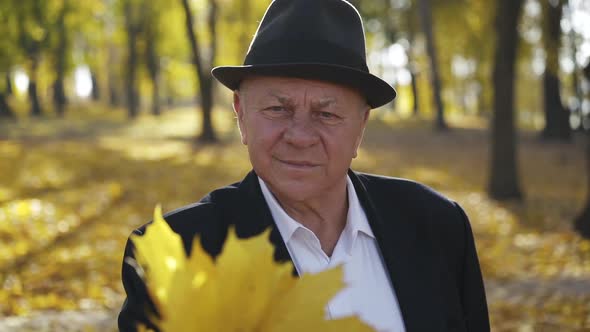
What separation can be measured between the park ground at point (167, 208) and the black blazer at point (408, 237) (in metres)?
4.27

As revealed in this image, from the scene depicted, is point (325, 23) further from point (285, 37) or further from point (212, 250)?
point (212, 250)

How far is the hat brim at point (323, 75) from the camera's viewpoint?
5.36 ft

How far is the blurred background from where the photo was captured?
7.68m

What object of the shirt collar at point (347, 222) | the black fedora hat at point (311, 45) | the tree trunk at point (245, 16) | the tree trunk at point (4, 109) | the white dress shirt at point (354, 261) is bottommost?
the tree trunk at point (4, 109)

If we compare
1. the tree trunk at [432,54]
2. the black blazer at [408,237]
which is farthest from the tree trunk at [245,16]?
the black blazer at [408,237]

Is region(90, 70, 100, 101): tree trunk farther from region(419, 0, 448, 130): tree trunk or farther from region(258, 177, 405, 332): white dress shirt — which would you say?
region(258, 177, 405, 332): white dress shirt

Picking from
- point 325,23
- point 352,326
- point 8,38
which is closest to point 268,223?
point 325,23

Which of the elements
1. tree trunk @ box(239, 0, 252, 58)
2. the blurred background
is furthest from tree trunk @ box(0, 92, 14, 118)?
tree trunk @ box(239, 0, 252, 58)

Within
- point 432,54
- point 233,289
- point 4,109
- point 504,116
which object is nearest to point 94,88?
point 4,109

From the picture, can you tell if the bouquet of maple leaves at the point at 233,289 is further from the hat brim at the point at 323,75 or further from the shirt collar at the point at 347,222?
the shirt collar at the point at 347,222

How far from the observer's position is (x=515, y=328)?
20.4 feet

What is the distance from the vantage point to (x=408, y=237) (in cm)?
211

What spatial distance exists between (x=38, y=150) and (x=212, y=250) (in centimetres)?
1731

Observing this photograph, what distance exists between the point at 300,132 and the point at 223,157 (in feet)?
57.8
